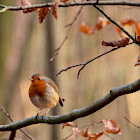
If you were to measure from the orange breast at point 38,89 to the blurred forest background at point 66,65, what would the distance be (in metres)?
2.86

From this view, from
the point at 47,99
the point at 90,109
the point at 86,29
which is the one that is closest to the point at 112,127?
the point at 90,109

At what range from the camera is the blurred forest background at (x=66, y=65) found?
239 inches

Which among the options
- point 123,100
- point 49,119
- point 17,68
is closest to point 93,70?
point 123,100

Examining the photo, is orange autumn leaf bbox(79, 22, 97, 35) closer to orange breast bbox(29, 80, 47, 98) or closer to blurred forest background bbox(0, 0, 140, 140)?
orange breast bbox(29, 80, 47, 98)

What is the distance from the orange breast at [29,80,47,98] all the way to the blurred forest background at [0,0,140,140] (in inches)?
113

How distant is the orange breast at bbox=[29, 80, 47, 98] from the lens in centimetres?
285

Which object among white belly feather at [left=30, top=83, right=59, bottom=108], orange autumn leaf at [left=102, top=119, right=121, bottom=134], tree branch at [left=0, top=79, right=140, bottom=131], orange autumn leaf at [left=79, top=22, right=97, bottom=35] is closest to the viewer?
tree branch at [left=0, top=79, right=140, bottom=131]

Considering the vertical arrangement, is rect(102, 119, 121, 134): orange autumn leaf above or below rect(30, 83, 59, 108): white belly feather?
below

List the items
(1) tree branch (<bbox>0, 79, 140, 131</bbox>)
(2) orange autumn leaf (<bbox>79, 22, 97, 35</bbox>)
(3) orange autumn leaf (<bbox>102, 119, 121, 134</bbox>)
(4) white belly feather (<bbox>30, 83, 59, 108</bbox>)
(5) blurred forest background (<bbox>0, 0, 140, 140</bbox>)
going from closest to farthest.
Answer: (1) tree branch (<bbox>0, 79, 140, 131</bbox>)
(3) orange autumn leaf (<bbox>102, 119, 121, 134</bbox>)
(4) white belly feather (<bbox>30, 83, 59, 108</bbox>)
(2) orange autumn leaf (<bbox>79, 22, 97, 35</bbox>)
(5) blurred forest background (<bbox>0, 0, 140, 140</bbox>)

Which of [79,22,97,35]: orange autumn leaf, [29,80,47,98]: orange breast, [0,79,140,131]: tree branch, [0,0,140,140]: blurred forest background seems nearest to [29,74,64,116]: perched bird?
[29,80,47,98]: orange breast

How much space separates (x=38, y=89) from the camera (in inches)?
113

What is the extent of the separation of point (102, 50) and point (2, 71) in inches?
138

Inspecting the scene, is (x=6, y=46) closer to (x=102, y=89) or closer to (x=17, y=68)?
(x=17, y=68)

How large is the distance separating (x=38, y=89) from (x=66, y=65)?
164 inches
